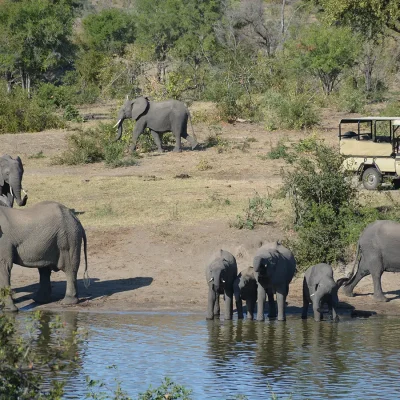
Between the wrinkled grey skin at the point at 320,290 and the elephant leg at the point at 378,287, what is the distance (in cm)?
119

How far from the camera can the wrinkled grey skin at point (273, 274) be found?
12.1m

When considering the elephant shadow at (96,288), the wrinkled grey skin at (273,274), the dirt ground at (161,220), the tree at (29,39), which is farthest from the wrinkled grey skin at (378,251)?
the tree at (29,39)

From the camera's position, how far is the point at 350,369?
33.8 feet

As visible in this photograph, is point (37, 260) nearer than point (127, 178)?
Yes

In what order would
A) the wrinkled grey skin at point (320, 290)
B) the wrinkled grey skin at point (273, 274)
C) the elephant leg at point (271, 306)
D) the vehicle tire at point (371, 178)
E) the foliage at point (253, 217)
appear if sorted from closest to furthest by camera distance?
the wrinkled grey skin at point (273, 274) → the wrinkled grey skin at point (320, 290) → the elephant leg at point (271, 306) → the foliage at point (253, 217) → the vehicle tire at point (371, 178)

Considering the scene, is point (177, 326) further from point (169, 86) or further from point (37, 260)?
point (169, 86)

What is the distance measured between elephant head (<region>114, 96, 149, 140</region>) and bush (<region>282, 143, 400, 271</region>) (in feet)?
29.3

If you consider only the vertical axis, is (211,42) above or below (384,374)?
above

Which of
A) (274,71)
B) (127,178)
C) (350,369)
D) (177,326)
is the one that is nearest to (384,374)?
(350,369)

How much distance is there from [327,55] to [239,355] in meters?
26.1

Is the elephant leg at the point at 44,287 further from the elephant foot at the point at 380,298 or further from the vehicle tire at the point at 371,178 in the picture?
the vehicle tire at the point at 371,178

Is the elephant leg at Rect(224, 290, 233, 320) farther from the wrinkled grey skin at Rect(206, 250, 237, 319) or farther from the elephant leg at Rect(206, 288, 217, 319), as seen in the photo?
the elephant leg at Rect(206, 288, 217, 319)

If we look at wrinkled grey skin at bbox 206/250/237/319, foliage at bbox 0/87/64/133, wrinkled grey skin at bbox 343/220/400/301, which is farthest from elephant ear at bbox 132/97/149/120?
wrinkled grey skin at bbox 206/250/237/319

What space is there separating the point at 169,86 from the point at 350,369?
59.2ft
